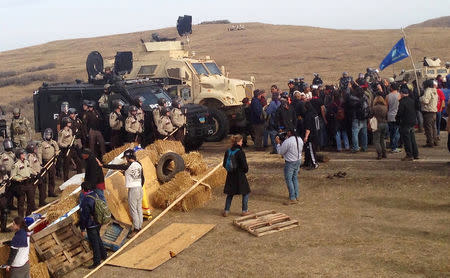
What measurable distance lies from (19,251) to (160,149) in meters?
5.96

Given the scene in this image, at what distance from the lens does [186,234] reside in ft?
36.6

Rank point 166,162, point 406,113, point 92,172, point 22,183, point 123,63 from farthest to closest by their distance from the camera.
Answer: point 123,63 < point 406,113 < point 166,162 < point 22,183 < point 92,172

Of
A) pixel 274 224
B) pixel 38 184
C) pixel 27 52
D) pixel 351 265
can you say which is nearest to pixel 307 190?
pixel 274 224

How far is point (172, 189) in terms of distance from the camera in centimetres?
1311

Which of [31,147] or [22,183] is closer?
[22,183]

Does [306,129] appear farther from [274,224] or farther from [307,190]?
[274,224]

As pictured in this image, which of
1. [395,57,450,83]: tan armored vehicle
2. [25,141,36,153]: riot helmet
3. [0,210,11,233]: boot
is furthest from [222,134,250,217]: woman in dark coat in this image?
[395,57,450,83]: tan armored vehicle

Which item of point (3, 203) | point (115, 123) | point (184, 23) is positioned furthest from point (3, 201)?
point (184, 23)

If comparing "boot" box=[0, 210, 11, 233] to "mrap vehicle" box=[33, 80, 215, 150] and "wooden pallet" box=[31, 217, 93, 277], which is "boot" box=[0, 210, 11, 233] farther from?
"mrap vehicle" box=[33, 80, 215, 150]

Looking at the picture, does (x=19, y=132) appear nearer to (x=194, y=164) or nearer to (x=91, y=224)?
(x=194, y=164)

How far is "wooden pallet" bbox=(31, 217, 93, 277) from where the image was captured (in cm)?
1017

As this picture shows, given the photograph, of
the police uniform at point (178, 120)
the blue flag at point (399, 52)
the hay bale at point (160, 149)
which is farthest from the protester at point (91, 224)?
the blue flag at point (399, 52)

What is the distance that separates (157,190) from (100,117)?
460 cm

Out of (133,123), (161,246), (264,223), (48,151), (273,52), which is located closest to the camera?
(161,246)
